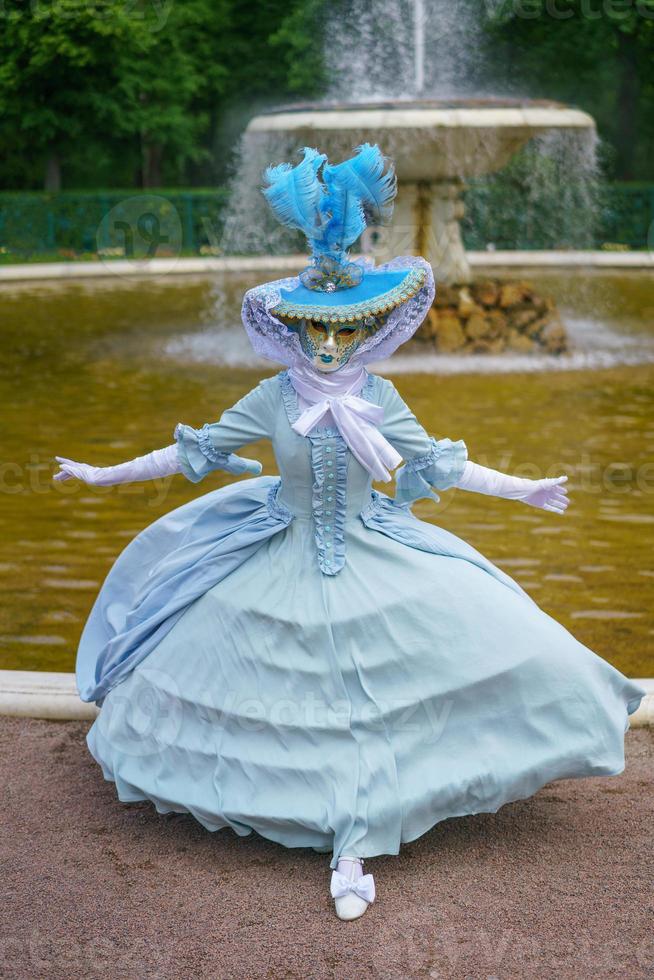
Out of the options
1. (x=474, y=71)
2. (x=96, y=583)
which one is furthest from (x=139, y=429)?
(x=474, y=71)

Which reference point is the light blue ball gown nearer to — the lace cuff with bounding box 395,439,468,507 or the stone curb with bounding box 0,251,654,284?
the lace cuff with bounding box 395,439,468,507

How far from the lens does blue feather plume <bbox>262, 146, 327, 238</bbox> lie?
345 centimetres

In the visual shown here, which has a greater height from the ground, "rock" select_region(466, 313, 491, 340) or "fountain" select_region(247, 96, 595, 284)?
"fountain" select_region(247, 96, 595, 284)

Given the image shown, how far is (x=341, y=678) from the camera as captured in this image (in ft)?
10.9

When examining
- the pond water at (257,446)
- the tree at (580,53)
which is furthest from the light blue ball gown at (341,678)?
the tree at (580,53)

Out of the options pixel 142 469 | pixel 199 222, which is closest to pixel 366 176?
pixel 142 469

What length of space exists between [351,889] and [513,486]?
48.1 inches

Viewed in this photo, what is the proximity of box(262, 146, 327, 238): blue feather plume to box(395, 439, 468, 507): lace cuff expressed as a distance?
2.33 feet

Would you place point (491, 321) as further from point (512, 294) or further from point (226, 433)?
point (226, 433)

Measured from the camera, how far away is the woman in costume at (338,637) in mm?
3295

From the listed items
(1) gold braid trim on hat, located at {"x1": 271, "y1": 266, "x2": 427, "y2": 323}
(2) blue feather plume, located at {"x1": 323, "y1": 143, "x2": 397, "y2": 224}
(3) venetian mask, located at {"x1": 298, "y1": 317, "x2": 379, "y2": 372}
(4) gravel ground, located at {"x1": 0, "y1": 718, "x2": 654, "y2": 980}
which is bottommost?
(4) gravel ground, located at {"x1": 0, "y1": 718, "x2": 654, "y2": 980}

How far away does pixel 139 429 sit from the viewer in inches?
321

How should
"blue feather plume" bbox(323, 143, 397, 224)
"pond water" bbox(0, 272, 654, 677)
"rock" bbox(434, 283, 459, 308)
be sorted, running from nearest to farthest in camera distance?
"blue feather plume" bbox(323, 143, 397, 224), "pond water" bbox(0, 272, 654, 677), "rock" bbox(434, 283, 459, 308)

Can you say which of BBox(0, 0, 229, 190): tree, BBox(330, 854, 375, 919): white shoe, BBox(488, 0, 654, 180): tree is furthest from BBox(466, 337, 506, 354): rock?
BBox(488, 0, 654, 180): tree
